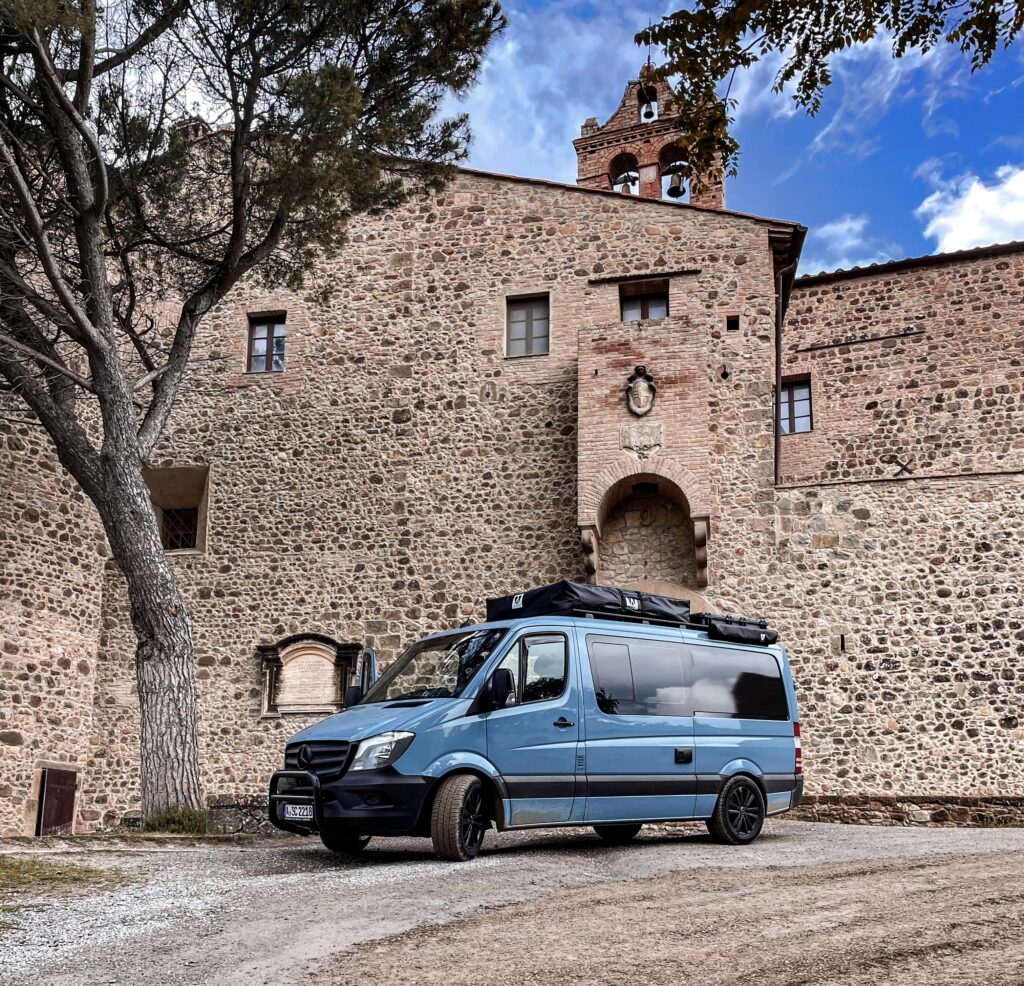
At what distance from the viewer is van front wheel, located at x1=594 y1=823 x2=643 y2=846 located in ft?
33.0

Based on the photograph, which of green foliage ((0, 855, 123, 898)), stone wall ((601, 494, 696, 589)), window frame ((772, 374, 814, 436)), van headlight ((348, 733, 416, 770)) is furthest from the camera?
window frame ((772, 374, 814, 436))

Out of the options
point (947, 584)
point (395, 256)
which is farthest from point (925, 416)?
point (395, 256)

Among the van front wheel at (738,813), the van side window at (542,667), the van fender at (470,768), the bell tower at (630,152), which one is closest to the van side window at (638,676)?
the van side window at (542,667)

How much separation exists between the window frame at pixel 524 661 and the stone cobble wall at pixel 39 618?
29.3 ft

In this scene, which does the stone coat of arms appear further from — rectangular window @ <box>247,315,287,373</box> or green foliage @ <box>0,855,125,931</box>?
green foliage @ <box>0,855,125,931</box>

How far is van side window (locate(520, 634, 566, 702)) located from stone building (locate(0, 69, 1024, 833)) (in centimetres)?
608

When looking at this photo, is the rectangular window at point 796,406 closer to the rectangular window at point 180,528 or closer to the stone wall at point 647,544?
the stone wall at point 647,544

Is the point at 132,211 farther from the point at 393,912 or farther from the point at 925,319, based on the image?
the point at 925,319

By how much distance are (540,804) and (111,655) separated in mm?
10045

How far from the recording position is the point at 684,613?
10.7 meters

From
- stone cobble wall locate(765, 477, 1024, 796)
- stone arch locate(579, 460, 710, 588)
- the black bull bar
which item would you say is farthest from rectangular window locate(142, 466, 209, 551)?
the black bull bar

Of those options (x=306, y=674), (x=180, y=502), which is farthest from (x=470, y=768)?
(x=180, y=502)

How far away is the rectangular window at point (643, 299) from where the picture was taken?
16688mm

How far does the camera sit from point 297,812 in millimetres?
8469
